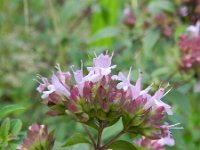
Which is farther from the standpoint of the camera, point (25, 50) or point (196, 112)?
point (196, 112)

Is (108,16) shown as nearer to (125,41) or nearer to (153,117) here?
(125,41)

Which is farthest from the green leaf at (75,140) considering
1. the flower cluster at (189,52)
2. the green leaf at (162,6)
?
the green leaf at (162,6)

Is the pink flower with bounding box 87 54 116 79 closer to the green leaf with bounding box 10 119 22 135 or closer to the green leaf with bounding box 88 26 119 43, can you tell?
the green leaf with bounding box 10 119 22 135

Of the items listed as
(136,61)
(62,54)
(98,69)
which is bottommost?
(98,69)

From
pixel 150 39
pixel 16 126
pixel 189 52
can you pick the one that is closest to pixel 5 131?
pixel 16 126

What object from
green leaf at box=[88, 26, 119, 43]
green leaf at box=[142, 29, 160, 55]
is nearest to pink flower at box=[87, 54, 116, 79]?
green leaf at box=[142, 29, 160, 55]

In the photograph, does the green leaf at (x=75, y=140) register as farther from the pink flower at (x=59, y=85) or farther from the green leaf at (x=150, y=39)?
the green leaf at (x=150, y=39)

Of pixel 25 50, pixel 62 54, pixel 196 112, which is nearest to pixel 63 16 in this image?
pixel 62 54

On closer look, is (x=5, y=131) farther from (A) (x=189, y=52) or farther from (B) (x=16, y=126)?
(A) (x=189, y=52)
